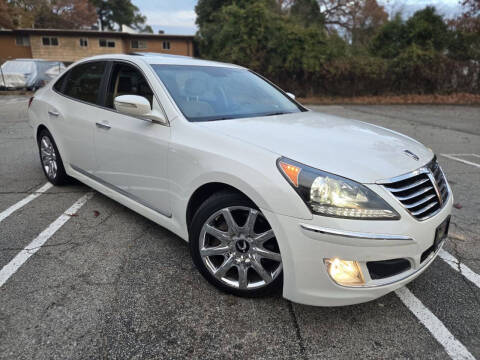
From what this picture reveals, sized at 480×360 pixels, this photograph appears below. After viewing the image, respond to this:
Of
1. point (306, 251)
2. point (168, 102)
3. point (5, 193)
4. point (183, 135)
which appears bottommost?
point (5, 193)

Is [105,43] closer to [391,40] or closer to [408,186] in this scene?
[391,40]

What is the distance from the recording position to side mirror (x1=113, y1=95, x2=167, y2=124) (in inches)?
100

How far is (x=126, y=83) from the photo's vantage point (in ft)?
10.3

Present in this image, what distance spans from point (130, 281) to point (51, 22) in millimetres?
48266

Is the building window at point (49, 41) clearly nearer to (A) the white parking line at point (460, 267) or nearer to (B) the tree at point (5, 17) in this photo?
(B) the tree at point (5, 17)

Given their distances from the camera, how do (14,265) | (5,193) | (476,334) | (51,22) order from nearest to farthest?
(476,334), (14,265), (5,193), (51,22)

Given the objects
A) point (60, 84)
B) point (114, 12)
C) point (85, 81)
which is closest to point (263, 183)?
point (85, 81)

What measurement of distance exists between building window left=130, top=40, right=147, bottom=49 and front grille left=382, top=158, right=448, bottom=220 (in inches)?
1327

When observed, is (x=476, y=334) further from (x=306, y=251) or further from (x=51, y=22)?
(x=51, y=22)

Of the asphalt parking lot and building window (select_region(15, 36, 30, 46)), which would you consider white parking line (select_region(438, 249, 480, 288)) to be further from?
building window (select_region(15, 36, 30, 46))

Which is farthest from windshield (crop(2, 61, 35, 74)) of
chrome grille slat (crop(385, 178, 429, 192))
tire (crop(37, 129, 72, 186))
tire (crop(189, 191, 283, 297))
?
chrome grille slat (crop(385, 178, 429, 192))

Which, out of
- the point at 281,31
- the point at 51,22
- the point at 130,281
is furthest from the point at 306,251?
the point at 51,22

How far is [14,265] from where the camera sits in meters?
2.63

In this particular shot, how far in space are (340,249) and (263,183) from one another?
0.54m
